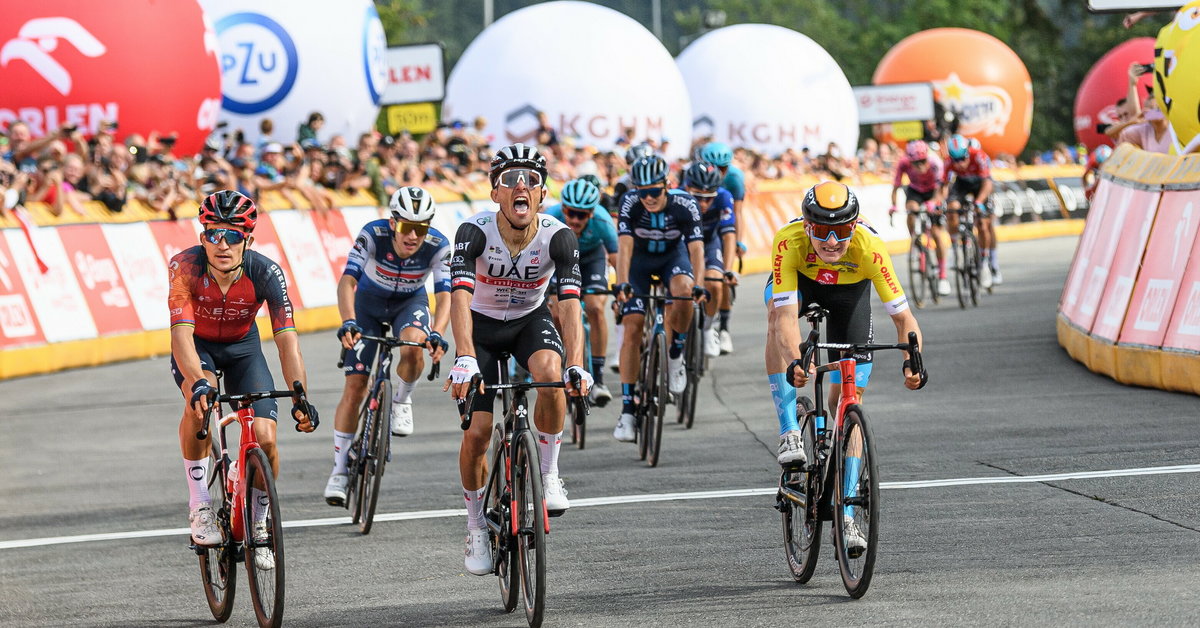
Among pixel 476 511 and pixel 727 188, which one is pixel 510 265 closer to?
pixel 476 511

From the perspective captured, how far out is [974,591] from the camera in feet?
23.9

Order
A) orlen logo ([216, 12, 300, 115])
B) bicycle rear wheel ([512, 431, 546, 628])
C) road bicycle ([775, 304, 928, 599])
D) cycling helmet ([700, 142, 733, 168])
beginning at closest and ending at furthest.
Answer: bicycle rear wheel ([512, 431, 546, 628])
road bicycle ([775, 304, 928, 599])
cycling helmet ([700, 142, 733, 168])
orlen logo ([216, 12, 300, 115])

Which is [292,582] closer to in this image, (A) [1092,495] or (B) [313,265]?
(A) [1092,495]

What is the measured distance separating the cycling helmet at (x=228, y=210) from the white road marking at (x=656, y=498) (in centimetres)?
284

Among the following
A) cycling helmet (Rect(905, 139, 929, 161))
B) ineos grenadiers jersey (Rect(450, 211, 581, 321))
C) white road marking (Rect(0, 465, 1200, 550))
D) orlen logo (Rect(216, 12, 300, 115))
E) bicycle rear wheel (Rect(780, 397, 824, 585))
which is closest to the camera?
bicycle rear wheel (Rect(780, 397, 824, 585))

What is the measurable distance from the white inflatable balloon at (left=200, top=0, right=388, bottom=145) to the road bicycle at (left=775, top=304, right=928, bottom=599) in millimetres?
18779

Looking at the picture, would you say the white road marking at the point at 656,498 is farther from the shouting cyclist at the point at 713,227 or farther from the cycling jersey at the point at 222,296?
the shouting cyclist at the point at 713,227

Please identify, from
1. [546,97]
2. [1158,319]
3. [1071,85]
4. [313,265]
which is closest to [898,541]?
[1158,319]

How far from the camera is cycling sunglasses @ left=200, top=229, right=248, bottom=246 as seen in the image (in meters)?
Result: 7.82

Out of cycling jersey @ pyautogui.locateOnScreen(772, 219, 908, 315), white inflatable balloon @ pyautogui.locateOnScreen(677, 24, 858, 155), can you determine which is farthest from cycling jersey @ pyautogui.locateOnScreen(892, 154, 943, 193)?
white inflatable balloon @ pyautogui.locateOnScreen(677, 24, 858, 155)

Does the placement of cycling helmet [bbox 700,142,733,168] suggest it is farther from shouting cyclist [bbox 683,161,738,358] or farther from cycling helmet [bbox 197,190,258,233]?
cycling helmet [bbox 197,190,258,233]

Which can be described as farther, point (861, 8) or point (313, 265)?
point (861, 8)

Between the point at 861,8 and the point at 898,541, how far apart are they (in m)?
94.2

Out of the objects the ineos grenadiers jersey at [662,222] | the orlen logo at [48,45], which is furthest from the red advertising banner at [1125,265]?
the orlen logo at [48,45]
